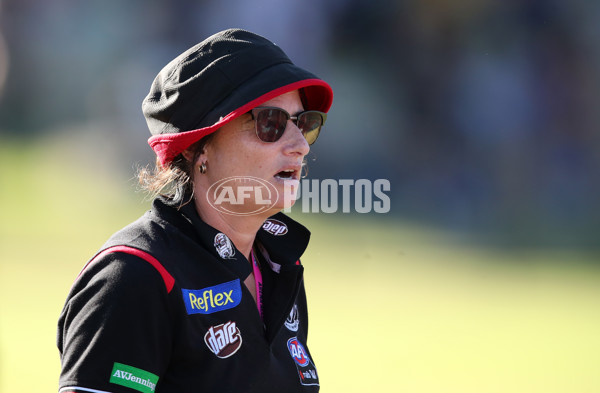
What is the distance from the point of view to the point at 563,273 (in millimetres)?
5793

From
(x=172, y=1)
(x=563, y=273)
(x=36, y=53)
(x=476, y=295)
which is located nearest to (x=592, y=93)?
(x=563, y=273)

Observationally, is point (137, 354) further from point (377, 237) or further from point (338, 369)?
point (377, 237)

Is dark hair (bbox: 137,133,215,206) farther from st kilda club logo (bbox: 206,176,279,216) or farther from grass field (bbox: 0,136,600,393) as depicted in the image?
grass field (bbox: 0,136,600,393)

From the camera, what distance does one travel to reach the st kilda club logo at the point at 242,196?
5.44ft

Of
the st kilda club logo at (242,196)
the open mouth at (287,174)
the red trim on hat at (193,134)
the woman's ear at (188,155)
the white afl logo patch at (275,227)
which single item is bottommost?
the white afl logo patch at (275,227)

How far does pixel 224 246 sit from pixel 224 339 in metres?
0.24

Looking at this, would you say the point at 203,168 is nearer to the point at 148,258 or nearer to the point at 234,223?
the point at 234,223

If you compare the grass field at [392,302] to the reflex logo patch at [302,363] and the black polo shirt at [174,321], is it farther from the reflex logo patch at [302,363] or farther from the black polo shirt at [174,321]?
the black polo shirt at [174,321]

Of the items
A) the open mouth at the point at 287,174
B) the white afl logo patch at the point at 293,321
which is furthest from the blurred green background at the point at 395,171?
the open mouth at the point at 287,174

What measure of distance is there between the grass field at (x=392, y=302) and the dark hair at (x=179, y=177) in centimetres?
232

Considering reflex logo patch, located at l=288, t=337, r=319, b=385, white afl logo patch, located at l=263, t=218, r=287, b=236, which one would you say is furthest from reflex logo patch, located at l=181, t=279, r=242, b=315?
white afl logo patch, located at l=263, t=218, r=287, b=236

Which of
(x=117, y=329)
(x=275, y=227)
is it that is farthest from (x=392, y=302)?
(x=117, y=329)

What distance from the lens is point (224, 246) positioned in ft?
5.28

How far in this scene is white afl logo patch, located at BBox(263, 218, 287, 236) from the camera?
75.0 inches
